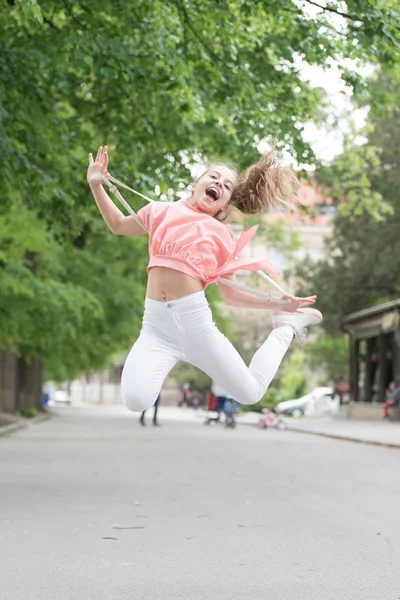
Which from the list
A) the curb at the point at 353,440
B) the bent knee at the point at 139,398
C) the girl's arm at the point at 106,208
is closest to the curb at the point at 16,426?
the curb at the point at 353,440

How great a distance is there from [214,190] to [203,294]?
0.54 m

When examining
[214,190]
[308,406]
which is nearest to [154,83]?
[214,190]

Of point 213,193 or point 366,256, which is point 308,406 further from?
point 213,193

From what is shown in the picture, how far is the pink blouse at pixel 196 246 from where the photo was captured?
5859 mm

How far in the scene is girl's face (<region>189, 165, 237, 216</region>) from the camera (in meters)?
6.01

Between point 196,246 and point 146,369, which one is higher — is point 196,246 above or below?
above

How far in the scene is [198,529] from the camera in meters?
9.24

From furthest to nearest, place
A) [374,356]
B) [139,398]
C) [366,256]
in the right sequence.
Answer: [374,356] < [366,256] < [139,398]

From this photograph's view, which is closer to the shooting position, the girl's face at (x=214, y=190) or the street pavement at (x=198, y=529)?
the girl's face at (x=214, y=190)

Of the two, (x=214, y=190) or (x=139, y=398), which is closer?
(x=139, y=398)

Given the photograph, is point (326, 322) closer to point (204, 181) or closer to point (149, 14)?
point (149, 14)

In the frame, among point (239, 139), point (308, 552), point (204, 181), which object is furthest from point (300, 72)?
point (204, 181)

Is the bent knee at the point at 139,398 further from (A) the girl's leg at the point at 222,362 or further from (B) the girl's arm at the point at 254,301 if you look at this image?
(B) the girl's arm at the point at 254,301

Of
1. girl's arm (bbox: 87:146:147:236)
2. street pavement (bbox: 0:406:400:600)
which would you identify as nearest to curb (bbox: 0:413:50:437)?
street pavement (bbox: 0:406:400:600)
